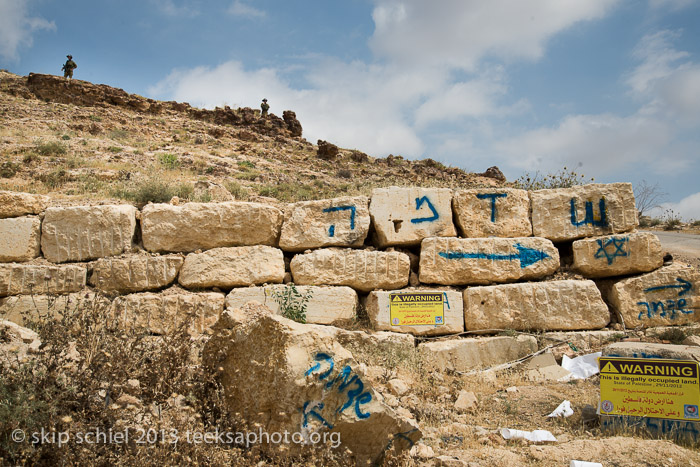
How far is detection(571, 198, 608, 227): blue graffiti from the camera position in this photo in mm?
5703

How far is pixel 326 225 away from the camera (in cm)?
566

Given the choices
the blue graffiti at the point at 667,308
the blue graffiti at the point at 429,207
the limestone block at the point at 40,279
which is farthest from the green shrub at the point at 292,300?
the blue graffiti at the point at 667,308

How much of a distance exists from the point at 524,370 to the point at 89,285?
5.14m

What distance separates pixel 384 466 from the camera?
268 cm

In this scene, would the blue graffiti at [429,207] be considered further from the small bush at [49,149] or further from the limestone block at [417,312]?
the small bush at [49,149]

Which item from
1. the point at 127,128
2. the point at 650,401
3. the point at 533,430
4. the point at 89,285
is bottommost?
the point at 533,430

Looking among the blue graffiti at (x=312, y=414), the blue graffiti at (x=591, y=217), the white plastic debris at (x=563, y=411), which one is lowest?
the white plastic debris at (x=563, y=411)

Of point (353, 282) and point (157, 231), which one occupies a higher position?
point (157, 231)

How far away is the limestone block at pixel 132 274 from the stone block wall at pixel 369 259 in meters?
0.01

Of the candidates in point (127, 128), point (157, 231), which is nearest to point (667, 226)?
point (157, 231)

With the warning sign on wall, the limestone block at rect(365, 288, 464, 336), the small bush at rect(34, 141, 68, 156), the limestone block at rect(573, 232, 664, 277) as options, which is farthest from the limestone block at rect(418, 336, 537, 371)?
the small bush at rect(34, 141, 68, 156)

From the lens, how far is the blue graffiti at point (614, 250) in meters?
5.55

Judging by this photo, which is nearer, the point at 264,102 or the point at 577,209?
the point at 577,209

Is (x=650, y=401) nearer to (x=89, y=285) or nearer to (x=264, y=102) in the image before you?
(x=89, y=285)
